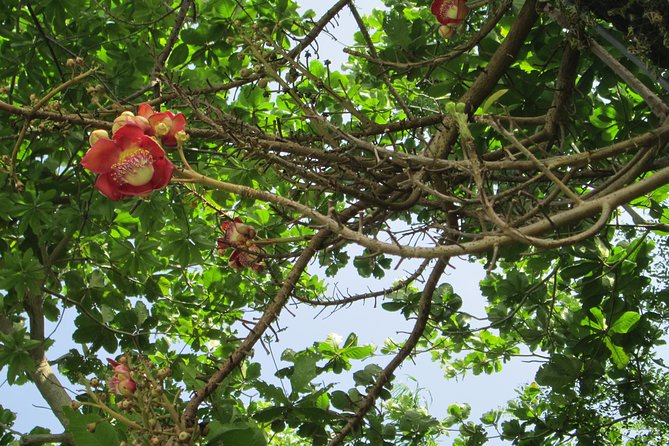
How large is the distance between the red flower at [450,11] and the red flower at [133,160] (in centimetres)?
90

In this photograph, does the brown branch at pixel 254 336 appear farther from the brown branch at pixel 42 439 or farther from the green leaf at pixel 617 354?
the brown branch at pixel 42 439

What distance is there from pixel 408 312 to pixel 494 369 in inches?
61.5

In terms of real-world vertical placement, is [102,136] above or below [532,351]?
below

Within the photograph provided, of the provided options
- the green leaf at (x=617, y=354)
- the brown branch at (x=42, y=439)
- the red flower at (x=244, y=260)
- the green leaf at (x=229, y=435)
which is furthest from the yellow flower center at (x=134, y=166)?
the brown branch at (x=42, y=439)

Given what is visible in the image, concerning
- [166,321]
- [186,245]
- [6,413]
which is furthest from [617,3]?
[166,321]

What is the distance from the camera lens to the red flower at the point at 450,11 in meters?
1.69

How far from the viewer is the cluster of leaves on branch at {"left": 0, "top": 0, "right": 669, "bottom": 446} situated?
1143 mm

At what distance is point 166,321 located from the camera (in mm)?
3605

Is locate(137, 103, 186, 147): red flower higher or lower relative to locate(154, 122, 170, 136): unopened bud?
higher

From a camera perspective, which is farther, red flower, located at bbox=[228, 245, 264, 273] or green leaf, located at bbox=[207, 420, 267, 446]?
red flower, located at bbox=[228, 245, 264, 273]

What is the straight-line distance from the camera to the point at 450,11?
170 centimetres

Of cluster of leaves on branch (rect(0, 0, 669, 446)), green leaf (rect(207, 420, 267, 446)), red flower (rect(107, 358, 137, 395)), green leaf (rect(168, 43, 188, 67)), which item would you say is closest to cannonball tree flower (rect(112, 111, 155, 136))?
cluster of leaves on branch (rect(0, 0, 669, 446))

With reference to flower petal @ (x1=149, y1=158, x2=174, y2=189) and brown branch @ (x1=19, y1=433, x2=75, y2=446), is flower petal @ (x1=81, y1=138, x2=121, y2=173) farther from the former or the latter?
brown branch @ (x1=19, y1=433, x2=75, y2=446)

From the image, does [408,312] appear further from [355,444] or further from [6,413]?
[6,413]
